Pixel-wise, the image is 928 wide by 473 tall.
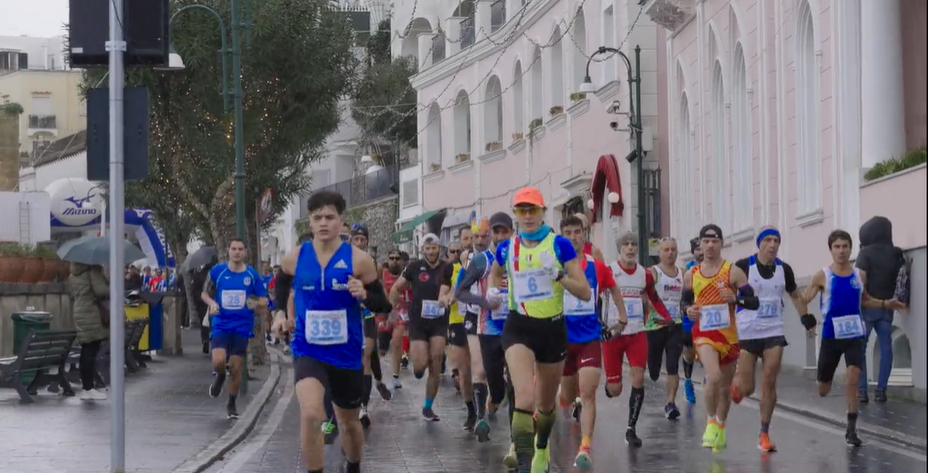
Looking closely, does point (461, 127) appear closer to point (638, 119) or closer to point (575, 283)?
point (638, 119)

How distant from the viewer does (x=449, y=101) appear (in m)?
51.1

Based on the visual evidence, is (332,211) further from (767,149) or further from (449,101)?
(449,101)

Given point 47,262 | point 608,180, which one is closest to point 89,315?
point 47,262

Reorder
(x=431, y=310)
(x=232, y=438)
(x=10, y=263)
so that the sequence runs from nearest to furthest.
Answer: (x=232, y=438), (x=431, y=310), (x=10, y=263)

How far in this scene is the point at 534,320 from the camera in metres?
9.80

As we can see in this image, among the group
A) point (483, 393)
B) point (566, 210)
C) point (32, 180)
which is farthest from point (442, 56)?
point (483, 393)

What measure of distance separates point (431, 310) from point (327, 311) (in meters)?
7.42

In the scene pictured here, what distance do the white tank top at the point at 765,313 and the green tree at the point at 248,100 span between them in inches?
631

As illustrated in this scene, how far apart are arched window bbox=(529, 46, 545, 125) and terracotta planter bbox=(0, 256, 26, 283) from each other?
63.4ft

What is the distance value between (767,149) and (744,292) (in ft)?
45.4

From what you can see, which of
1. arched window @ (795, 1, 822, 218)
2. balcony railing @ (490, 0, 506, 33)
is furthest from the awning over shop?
arched window @ (795, 1, 822, 218)

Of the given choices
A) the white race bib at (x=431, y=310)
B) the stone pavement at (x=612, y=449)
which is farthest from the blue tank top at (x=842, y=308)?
the white race bib at (x=431, y=310)

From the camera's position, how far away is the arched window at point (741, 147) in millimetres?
27656

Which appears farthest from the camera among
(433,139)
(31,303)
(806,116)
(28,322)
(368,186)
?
(368,186)
